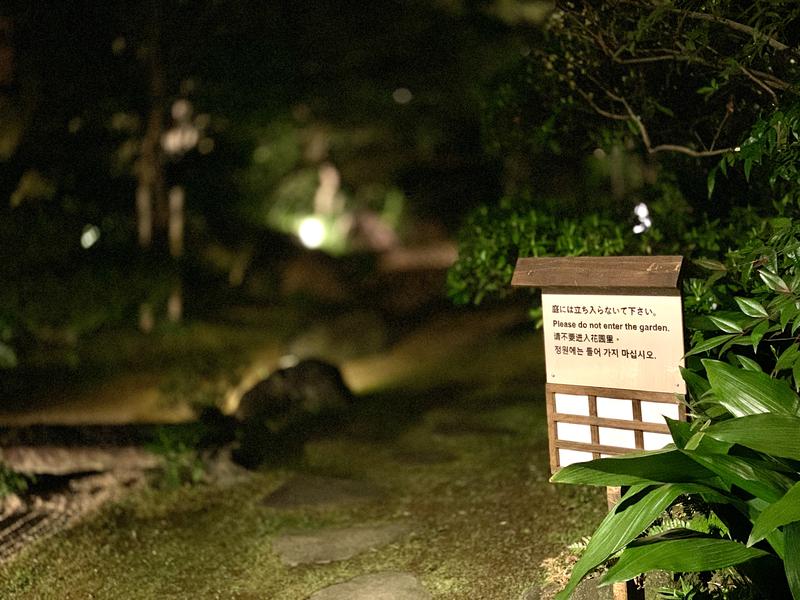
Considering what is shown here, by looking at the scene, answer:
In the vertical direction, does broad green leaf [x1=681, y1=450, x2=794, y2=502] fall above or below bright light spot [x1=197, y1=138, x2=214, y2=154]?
below

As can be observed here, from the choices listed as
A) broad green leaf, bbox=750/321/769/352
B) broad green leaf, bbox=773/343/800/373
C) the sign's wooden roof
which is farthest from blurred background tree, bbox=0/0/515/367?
broad green leaf, bbox=773/343/800/373

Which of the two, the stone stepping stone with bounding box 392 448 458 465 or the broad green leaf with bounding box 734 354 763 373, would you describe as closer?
the broad green leaf with bounding box 734 354 763 373

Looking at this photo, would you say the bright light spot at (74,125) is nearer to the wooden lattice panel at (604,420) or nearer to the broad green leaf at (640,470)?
the wooden lattice panel at (604,420)

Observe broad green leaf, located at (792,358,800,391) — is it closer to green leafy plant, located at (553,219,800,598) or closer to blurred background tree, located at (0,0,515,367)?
green leafy plant, located at (553,219,800,598)

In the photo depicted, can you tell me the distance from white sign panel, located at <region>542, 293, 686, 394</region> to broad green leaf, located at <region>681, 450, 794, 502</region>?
1.75 feet

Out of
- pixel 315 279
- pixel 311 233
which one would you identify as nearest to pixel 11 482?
pixel 315 279

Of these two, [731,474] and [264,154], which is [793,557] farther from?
[264,154]

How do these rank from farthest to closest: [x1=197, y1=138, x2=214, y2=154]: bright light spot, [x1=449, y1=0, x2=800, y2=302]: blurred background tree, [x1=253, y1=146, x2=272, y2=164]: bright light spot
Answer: [x1=253, y1=146, x2=272, y2=164]: bright light spot, [x1=197, y1=138, x2=214, y2=154]: bright light spot, [x1=449, y1=0, x2=800, y2=302]: blurred background tree

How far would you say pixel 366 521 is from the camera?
5.91 metres

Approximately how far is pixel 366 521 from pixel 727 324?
3.21 metres

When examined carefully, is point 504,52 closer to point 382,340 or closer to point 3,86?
point 382,340

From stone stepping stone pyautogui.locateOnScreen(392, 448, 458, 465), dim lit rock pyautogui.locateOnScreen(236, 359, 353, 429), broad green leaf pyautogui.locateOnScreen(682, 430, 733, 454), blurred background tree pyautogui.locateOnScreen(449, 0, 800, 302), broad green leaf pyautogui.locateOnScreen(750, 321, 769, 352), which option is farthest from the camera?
dim lit rock pyautogui.locateOnScreen(236, 359, 353, 429)

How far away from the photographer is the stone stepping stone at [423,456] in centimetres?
742

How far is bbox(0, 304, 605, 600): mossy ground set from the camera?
4.86 meters
